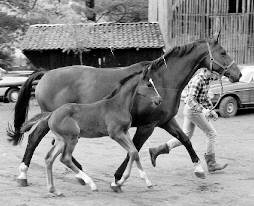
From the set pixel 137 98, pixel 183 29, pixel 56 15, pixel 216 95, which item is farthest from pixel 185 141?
pixel 56 15

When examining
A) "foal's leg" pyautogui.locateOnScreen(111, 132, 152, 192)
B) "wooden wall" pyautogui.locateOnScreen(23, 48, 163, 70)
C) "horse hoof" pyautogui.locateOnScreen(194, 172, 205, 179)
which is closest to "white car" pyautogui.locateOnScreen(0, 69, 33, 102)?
"wooden wall" pyautogui.locateOnScreen(23, 48, 163, 70)

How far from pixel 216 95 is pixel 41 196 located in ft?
41.8

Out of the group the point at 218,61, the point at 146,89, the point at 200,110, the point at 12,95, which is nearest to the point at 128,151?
the point at 146,89

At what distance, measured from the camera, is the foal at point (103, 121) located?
7.25 meters

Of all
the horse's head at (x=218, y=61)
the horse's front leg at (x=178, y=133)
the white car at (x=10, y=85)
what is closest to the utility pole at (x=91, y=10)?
the white car at (x=10, y=85)

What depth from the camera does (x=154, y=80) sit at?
8141 mm

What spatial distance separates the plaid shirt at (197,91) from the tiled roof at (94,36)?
61.6 ft

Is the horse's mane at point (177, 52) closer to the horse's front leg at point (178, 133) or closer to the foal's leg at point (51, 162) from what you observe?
the horse's front leg at point (178, 133)

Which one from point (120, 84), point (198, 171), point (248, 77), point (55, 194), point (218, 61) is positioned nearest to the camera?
point (55, 194)

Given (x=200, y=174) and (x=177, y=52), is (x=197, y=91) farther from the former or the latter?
(x=200, y=174)

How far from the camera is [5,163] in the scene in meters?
9.73

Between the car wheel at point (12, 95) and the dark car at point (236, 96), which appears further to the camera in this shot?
the car wheel at point (12, 95)

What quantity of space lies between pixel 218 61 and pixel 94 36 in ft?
69.7

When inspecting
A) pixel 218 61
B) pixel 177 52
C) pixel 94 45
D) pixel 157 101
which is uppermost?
pixel 177 52
